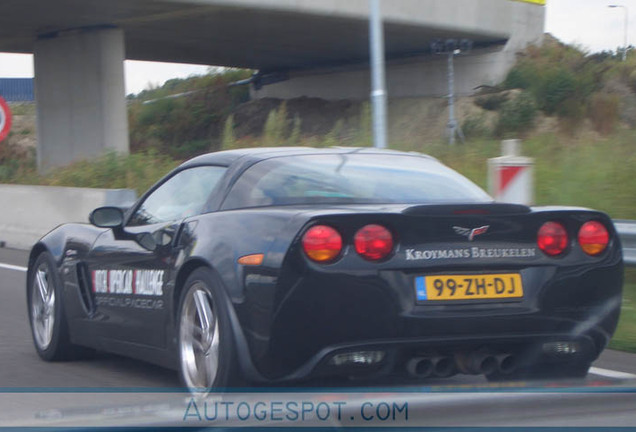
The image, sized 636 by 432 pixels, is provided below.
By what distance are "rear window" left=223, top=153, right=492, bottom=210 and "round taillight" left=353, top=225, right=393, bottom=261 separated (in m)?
0.57

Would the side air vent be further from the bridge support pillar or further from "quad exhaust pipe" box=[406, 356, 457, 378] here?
the bridge support pillar

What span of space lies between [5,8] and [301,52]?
14785 millimetres

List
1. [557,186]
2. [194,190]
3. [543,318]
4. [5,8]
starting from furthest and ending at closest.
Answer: [5,8], [557,186], [194,190], [543,318]

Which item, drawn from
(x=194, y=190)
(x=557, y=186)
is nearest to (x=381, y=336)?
(x=194, y=190)

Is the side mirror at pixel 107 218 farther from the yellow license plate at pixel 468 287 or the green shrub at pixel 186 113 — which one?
the green shrub at pixel 186 113

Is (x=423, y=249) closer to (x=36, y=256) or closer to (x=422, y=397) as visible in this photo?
(x=422, y=397)

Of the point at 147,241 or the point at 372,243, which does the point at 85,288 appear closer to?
the point at 147,241

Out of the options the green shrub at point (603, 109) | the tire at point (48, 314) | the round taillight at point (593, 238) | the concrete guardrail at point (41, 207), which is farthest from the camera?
the green shrub at point (603, 109)

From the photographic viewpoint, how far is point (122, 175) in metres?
19.5

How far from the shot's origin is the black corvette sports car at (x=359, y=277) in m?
4.68

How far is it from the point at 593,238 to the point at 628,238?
11.7ft

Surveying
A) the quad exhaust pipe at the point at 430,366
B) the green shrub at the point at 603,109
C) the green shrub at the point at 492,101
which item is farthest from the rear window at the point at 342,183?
the green shrub at the point at 492,101

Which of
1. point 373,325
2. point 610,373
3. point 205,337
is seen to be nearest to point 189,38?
point 610,373

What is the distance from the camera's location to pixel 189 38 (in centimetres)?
3519
